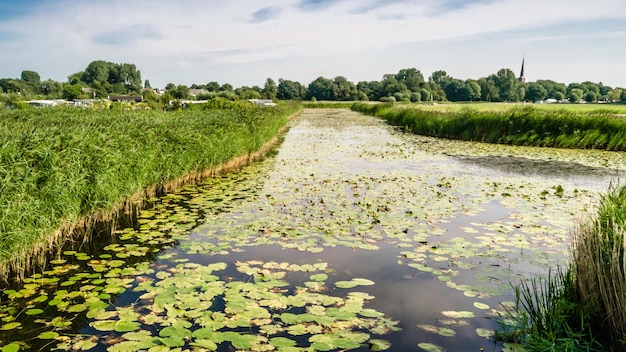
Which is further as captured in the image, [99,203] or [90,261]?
[99,203]

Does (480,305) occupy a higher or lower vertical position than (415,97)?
lower

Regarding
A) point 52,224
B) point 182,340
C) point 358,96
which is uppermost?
point 358,96

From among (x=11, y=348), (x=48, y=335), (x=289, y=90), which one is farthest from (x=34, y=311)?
(x=289, y=90)

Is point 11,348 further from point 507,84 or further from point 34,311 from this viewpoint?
point 507,84

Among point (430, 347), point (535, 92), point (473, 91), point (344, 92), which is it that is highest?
point (535, 92)

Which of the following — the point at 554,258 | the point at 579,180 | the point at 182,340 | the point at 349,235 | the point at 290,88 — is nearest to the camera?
the point at 182,340

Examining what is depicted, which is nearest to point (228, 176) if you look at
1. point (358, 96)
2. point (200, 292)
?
point (200, 292)

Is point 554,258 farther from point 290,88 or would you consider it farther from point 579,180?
point 290,88

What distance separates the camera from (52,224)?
5996mm

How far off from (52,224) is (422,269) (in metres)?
5.34

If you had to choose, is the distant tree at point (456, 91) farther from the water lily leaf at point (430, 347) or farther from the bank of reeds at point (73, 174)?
the water lily leaf at point (430, 347)

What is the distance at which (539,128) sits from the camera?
2189cm

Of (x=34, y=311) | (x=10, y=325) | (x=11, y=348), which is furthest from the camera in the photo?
(x=34, y=311)

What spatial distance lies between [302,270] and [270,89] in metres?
125
